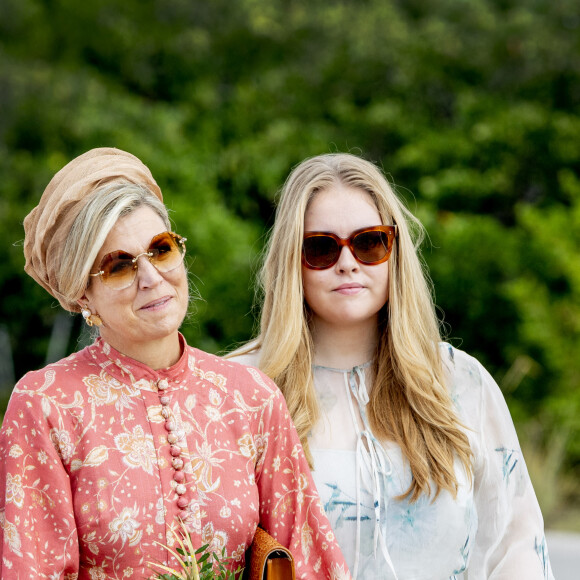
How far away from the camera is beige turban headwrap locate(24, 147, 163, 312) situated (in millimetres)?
2270

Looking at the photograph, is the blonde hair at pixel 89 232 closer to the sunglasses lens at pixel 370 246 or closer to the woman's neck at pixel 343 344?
the sunglasses lens at pixel 370 246

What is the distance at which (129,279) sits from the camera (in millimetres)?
2285

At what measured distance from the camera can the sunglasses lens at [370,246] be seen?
9.76 ft

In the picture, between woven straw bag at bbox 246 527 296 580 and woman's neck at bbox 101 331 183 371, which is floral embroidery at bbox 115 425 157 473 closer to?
woman's neck at bbox 101 331 183 371

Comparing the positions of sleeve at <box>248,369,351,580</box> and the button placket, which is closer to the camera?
the button placket

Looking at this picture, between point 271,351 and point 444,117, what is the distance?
24.6ft

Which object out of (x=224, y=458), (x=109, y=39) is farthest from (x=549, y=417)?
(x=109, y=39)

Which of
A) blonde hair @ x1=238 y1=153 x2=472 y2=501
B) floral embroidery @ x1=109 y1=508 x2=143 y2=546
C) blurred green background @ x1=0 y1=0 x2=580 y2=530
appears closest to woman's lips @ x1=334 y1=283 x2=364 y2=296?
blonde hair @ x1=238 y1=153 x2=472 y2=501

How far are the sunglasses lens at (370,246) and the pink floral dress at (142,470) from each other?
622mm

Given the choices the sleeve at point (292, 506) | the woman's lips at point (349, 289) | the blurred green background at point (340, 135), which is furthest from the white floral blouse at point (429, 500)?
the blurred green background at point (340, 135)

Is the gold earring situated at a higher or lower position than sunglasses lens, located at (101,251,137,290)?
lower

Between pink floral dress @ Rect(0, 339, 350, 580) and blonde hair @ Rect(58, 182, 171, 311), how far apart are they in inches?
8.4

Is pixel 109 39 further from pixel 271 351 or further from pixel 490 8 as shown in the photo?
pixel 271 351

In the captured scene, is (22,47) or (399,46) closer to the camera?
(399,46)
